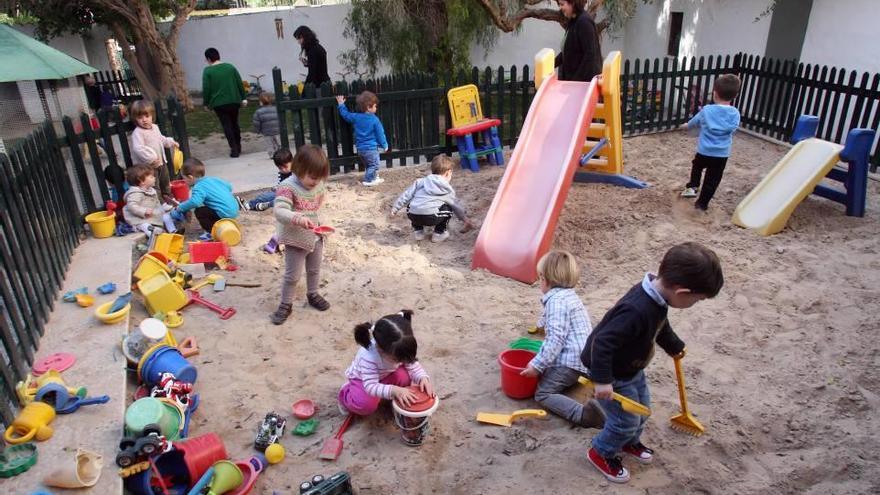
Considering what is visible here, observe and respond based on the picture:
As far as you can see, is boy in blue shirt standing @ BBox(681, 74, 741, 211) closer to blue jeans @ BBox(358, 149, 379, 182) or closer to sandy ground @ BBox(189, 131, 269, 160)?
blue jeans @ BBox(358, 149, 379, 182)

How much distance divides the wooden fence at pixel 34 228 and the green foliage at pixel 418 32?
754 centimetres

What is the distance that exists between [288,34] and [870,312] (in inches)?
709

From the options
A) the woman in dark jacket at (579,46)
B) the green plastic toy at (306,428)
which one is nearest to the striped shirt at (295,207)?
the green plastic toy at (306,428)

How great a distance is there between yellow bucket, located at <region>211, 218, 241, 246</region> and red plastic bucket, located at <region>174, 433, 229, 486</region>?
3066 mm

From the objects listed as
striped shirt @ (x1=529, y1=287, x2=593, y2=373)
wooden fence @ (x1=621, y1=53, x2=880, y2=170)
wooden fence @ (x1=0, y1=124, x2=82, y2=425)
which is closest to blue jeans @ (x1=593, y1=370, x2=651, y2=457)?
striped shirt @ (x1=529, y1=287, x2=593, y2=373)

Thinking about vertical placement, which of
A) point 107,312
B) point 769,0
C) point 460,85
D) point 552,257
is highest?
point 769,0

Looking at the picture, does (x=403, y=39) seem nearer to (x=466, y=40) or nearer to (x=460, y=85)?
(x=466, y=40)

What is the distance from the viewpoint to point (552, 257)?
3.29 m

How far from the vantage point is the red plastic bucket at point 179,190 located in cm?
661

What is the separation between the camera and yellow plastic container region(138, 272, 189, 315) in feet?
14.7

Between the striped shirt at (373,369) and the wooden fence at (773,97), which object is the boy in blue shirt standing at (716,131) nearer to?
the wooden fence at (773,97)

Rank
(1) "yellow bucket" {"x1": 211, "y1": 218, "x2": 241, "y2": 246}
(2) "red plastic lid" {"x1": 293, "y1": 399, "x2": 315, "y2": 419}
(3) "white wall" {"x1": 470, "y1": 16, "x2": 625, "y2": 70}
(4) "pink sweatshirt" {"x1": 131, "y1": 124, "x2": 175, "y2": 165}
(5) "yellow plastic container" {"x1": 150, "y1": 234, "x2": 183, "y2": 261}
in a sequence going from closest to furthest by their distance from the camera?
(2) "red plastic lid" {"x1": 293, "y1": 399, "x2": 315, "y2": 419} → (5) "yellow plastic container" {"x1": 150, "y1": 234, "x2": 183, "y2": 261} → (1) "yellow bucket" {"x1": 211, "y1": 218, "x2": 241, "y2": 246} → (4) "pink sweatshirt" {"x1": 131, "y1": 124, "x2": 175, "y2": 165} → (3) "white wall" {"x1": 470, "y1": 16, "x2": 625, "y2": 70}

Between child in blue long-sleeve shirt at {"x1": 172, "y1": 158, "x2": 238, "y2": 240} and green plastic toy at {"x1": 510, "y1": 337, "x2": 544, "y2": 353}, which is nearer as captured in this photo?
green plastic toy at {"x1": 510, "y1": 337, "x2": 544, "y2": 353}

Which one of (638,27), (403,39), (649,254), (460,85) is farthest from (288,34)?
(649,254)
